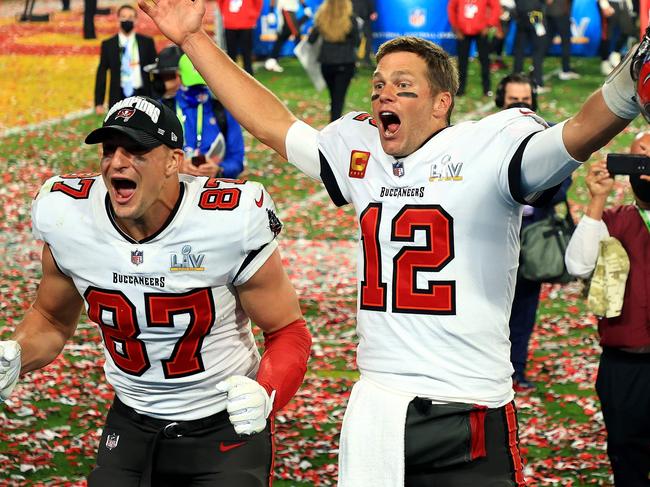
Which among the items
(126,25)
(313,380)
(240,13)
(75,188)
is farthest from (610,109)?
(240,13)

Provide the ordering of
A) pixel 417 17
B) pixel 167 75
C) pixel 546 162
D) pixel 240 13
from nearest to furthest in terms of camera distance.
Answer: pixel 546 162 → pixel 167 75 → pixel 240 13 → pixel 417 17

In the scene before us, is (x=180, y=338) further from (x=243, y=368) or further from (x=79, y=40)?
(x=79, y=40)

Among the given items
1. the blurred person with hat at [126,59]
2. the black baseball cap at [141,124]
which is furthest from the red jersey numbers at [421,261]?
the blurred person with hat at [126,59]

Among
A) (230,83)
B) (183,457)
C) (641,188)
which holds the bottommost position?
(183,457)

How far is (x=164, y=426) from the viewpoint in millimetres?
5258

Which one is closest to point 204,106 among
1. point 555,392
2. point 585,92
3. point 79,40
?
point 555,392

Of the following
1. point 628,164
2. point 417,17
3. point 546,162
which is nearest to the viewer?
point 546,162

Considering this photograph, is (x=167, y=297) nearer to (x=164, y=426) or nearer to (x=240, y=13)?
(x=164, y=426)

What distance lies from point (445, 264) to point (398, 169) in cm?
43

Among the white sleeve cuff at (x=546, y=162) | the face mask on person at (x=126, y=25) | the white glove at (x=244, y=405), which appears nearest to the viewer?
the white sleeve cuff at (x=546, y=162)

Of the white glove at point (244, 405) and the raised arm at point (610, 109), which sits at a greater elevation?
the raised arm at point (610, 109)

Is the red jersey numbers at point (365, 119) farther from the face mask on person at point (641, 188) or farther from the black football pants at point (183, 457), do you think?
the face mask on person at point (641, 188)

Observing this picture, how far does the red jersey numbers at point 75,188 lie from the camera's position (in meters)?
5.40

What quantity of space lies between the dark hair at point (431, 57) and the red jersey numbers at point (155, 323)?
1.26 m
